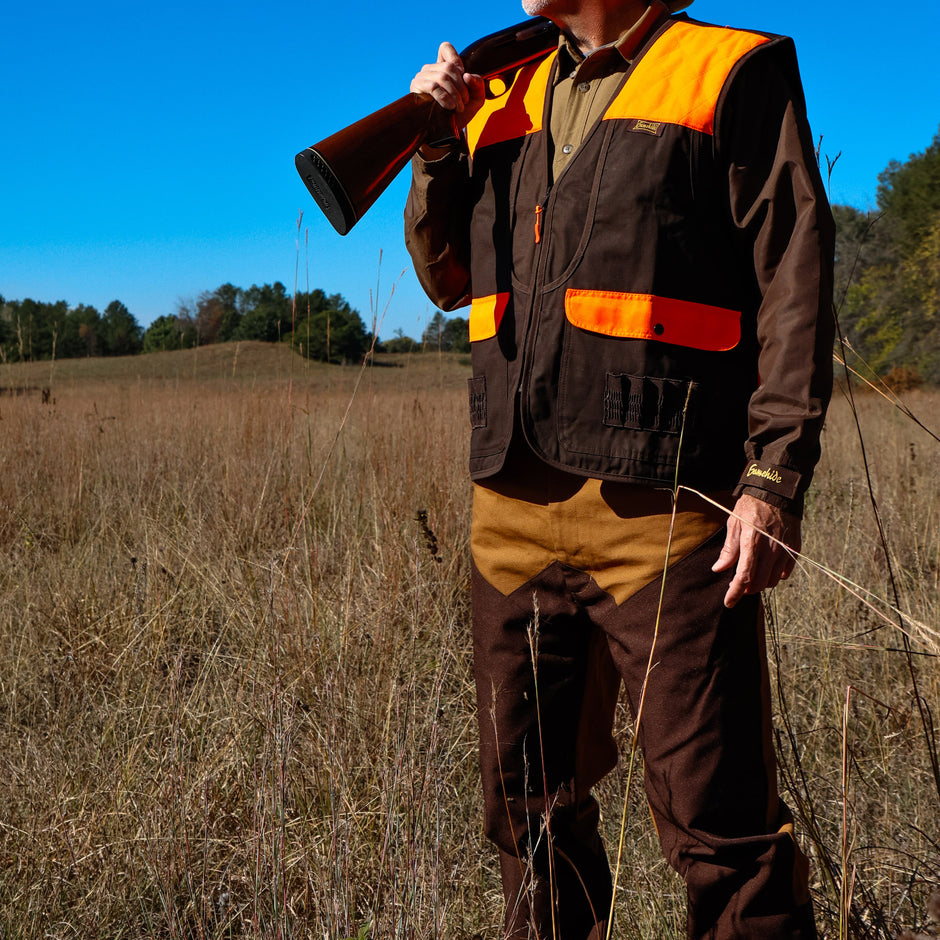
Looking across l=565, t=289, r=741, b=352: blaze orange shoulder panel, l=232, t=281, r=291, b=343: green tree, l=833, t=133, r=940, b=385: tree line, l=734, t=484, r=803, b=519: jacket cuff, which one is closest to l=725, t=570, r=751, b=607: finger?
l=734, t=484, r=803, b=519: jacket cuff

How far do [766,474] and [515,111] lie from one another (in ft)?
3.00

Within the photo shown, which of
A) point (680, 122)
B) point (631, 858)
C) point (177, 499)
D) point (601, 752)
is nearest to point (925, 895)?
point (631, 858)

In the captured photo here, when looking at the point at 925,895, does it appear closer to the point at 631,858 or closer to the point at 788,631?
the point at 631,858

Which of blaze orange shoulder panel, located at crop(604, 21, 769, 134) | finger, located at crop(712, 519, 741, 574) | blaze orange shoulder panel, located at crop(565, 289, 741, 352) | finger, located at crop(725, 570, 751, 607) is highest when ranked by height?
blaze orange shoulder panel, located at crop(604, 21, 769, 134)

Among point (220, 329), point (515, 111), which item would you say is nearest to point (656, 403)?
point (515, 111)

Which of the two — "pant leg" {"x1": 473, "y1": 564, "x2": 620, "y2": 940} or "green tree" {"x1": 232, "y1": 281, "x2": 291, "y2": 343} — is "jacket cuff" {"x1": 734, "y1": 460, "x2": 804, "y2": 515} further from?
"green tree" {"x1": 232, "y1": 281, "x2": 291, "y2": 343}

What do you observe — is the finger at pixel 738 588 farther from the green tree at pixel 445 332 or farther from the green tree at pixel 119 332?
the green tree at pixel 119 332

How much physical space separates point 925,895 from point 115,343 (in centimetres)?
5920

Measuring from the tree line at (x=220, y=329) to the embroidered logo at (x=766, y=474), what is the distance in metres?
1.82

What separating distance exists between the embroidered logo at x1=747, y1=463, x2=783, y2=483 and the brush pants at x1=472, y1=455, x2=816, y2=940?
5.2 inches

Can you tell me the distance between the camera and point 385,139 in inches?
60.8

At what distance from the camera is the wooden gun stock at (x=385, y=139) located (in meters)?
1.49

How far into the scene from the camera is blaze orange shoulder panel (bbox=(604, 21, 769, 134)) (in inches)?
53.8

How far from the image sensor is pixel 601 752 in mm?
1670
